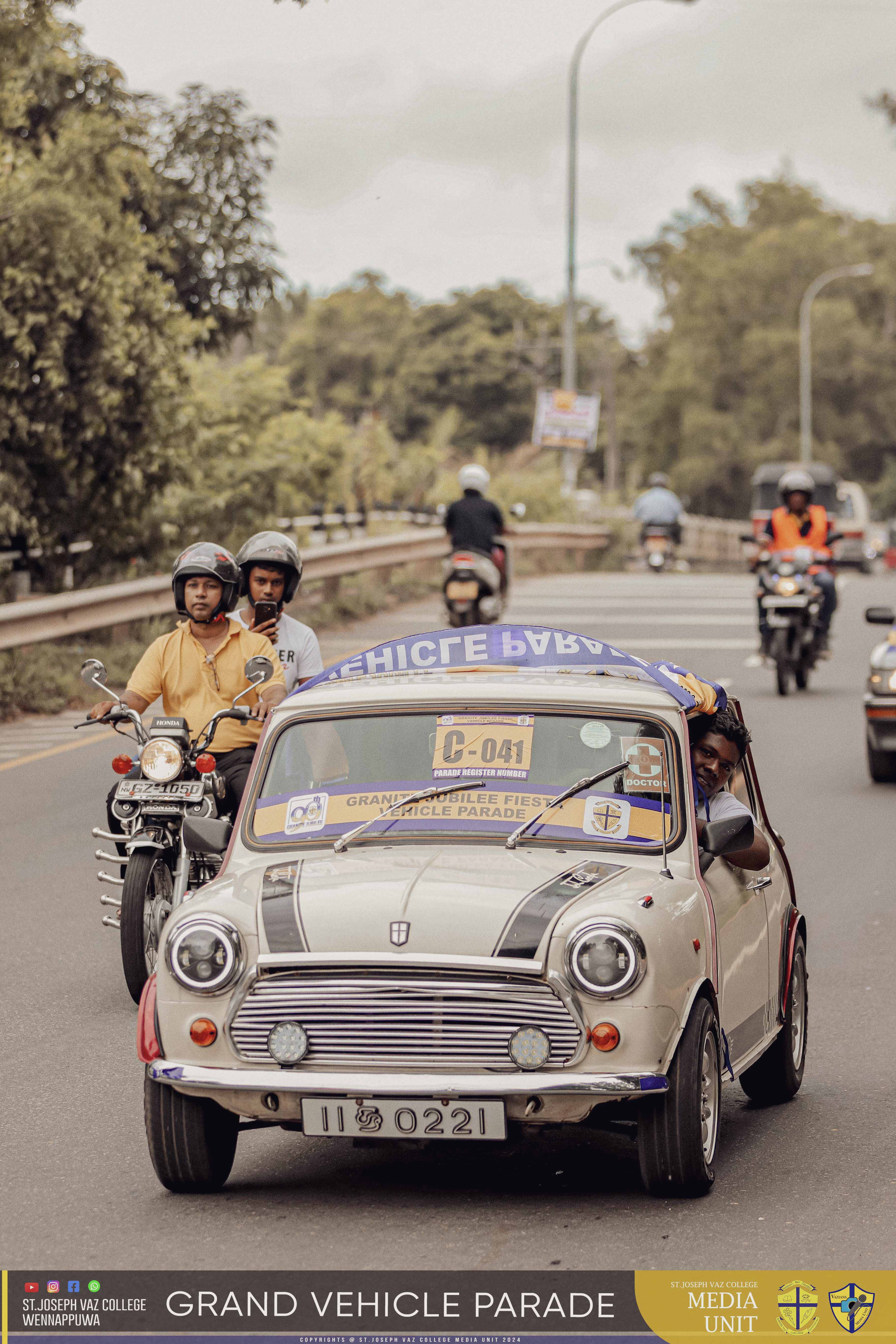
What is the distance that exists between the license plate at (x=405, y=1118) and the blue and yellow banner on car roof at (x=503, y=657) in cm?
194

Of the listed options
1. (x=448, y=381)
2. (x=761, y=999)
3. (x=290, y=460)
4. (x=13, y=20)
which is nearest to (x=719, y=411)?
(x=448, y=381)

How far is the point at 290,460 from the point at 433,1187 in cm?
1953

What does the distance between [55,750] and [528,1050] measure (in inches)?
414

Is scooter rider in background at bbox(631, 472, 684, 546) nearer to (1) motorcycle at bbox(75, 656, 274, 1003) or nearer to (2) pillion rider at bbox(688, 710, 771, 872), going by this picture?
(1) motorcycle at bbox(75, 656, 274, 1003)

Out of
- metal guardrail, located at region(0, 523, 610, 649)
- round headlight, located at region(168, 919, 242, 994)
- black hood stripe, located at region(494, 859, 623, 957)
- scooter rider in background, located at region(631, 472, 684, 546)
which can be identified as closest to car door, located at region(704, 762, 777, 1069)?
black hood stripe, located at region(494, 859, 623, 957)

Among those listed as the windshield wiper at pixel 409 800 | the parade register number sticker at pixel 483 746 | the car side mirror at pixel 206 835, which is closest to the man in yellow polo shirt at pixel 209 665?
the car side mirror at pixel 206 835

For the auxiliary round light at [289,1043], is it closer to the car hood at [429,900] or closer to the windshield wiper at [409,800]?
the car hood at [429,900]

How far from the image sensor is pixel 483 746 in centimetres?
639

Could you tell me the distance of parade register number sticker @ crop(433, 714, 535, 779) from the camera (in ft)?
20.8

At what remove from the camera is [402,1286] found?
4.92 m

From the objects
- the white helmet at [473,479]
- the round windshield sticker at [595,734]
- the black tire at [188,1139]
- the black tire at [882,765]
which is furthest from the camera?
the white helmet at [473,479]

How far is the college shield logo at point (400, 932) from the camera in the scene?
17.5 ft

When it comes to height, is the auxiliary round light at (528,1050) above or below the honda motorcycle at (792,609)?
above

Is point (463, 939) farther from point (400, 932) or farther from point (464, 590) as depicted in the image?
point (464, 590)
